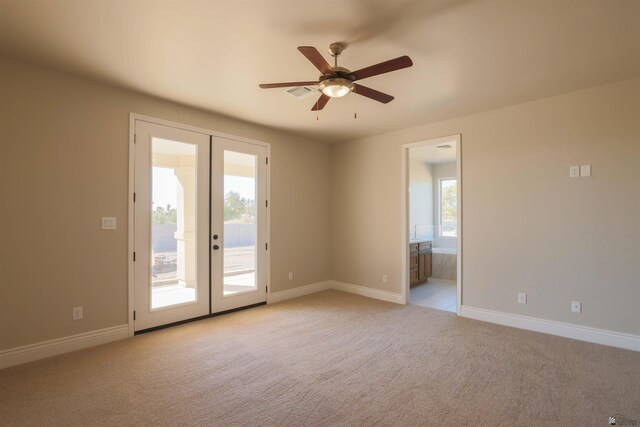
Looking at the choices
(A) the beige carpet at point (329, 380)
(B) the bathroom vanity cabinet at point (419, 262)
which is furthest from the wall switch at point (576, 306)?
(B) the bathroom vanity cabinet at point (419, 262)

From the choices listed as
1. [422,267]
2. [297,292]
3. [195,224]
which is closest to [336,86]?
[195,224]

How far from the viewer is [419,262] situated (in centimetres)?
609

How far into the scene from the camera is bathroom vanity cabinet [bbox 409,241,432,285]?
5.87m

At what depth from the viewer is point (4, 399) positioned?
7.39 ft

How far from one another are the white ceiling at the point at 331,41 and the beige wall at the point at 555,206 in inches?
14.9

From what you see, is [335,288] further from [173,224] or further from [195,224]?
[173,224]


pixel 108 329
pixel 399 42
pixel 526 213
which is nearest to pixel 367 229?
pixel 526 213

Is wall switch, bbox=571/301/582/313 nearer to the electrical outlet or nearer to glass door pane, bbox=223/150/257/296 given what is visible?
the electrical outlet

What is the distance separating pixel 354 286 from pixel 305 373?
2.92 m

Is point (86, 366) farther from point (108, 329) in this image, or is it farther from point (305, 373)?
point (305, 373)

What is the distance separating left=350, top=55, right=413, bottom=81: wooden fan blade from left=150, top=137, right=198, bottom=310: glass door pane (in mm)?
2581

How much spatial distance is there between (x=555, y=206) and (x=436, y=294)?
8.21ft

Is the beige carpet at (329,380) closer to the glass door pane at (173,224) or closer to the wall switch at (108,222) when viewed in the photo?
the glass door pane at (173,224)

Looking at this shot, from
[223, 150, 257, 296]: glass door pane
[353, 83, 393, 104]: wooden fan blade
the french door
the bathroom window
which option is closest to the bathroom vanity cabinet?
the bathroom window
